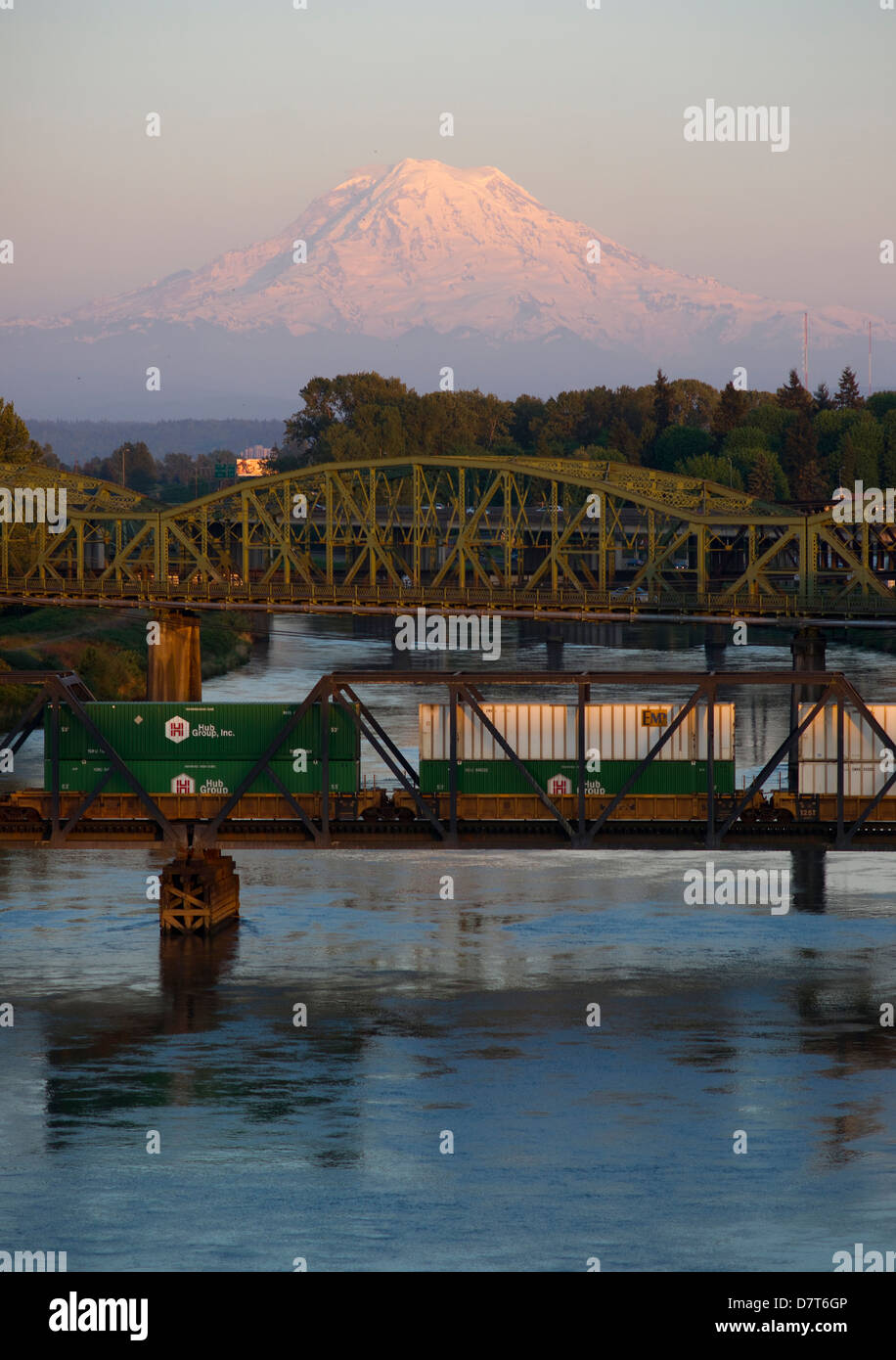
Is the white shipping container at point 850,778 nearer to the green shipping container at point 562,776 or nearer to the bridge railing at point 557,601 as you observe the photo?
the green shipping container at point 562,776

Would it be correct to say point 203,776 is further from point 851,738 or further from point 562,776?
point 851,738

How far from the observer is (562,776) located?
76312mm

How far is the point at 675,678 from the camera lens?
2904 inches

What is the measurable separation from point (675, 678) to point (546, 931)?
18193mm

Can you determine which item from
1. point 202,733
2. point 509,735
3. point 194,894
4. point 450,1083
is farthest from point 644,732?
point 194,894

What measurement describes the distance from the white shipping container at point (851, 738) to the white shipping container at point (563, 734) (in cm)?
316

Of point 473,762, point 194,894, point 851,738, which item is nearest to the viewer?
point 473,762

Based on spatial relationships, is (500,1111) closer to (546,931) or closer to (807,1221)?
(807,1221)

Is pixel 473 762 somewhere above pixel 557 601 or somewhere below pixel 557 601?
below

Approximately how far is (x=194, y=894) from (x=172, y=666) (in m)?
109

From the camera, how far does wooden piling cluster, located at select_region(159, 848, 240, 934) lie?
8206 cm

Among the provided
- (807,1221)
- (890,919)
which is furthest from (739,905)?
(807,1221)

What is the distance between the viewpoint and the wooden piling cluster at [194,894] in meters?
82.1

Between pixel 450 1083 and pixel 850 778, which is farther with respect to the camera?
pixel 850 778
